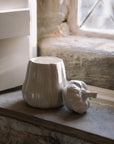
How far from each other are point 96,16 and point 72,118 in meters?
0.55

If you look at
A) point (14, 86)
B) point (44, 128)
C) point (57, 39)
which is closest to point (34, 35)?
point (57, 39)

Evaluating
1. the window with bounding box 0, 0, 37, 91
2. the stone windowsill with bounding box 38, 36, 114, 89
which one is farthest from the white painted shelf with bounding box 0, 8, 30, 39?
the stone windowsill with bounding box 38, 36, 114, 89

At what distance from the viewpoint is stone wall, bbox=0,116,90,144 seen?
45.3 inches

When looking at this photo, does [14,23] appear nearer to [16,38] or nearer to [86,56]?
[16,38]

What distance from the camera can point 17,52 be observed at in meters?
1.38

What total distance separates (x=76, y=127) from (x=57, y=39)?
55 cm

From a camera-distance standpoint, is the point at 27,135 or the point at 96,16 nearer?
the point at 27,135

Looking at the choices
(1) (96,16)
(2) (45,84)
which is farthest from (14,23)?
(1) (96,16)

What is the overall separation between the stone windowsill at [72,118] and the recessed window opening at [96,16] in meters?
0.32

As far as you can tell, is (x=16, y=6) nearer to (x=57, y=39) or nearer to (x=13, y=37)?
(x=13, y=37)

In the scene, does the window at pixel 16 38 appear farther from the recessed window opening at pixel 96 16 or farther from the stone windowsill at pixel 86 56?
the recessed window opening at pixel 96 16

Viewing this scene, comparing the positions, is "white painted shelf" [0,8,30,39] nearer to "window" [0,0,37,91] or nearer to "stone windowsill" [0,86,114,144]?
"window" [0,0,37,91]

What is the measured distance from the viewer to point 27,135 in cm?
123

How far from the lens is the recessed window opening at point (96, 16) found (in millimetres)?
1466
